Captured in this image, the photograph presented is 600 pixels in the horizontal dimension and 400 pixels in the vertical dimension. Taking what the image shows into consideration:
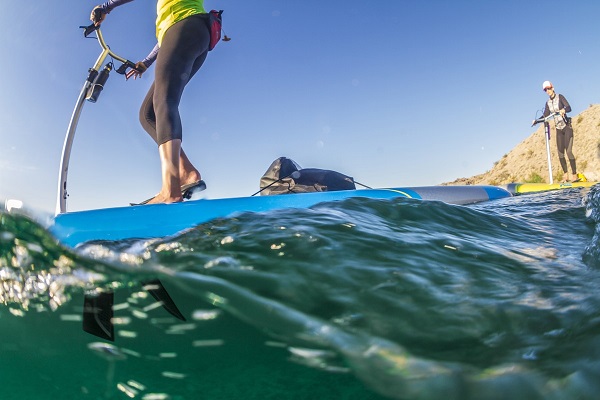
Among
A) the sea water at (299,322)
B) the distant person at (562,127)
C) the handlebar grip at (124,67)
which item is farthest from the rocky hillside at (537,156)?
the sea water at (299,322)

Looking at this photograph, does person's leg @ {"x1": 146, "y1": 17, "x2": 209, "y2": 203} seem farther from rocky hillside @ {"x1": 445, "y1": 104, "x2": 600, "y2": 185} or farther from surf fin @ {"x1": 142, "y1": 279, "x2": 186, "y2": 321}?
rocky hillside @ {"x1": 445, "y1": 104, "x2": 600, "y2": 185}

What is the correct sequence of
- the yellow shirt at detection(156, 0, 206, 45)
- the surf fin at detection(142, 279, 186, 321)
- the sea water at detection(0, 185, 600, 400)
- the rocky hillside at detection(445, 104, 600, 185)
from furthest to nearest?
the rocky hillside at detection(445, 104, 600, 185) → the yellow shirt at detection(156, 0, 206, 45) → the surf fin at detection(142, 279, 186, 321) → the sea water at detection(0, 185, 600, 400)

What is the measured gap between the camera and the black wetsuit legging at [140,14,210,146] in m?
2.46

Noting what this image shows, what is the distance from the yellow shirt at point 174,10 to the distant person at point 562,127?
18.6ft

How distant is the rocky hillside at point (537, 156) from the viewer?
31.2 metres

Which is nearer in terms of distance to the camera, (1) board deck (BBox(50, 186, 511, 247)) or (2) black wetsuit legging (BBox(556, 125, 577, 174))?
(1) board deck (BBox(50, 186, 511, 247))

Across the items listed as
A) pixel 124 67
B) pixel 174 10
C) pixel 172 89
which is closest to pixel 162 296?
pixel 172 89

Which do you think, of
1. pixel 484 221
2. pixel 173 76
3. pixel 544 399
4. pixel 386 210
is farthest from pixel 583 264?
pixel 173 76

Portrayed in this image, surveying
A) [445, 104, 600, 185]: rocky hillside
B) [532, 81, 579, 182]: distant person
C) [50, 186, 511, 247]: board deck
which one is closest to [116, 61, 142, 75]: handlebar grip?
[50, 186, 511, 247]: board deck

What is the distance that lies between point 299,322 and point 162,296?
282 millimetres

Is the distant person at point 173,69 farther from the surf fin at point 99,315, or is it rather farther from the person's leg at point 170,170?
the surf fin at point 99,315

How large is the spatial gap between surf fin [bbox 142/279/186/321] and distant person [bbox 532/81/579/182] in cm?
674

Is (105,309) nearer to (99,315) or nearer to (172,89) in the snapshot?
(99,315)

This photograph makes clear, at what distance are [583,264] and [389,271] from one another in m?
0.62
